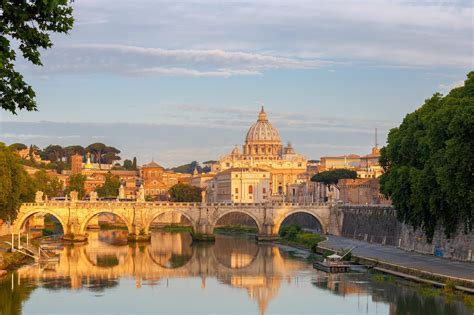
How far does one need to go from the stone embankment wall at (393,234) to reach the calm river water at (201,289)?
14.3 ft

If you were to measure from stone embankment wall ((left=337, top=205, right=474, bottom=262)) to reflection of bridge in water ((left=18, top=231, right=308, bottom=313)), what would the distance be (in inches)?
230

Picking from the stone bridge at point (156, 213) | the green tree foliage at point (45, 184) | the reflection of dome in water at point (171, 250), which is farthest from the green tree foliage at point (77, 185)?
the stone bridge at point (156, 213)

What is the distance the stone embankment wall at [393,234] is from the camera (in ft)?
148

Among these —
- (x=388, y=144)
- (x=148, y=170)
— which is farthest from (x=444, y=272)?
(x=148, y=170)

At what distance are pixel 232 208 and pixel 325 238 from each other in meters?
10.5

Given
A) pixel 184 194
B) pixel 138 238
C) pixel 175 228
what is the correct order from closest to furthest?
pixel 138 238 → pixel 175 228 → pixel 184 194

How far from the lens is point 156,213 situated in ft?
253

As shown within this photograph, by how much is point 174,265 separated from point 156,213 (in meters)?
22.2

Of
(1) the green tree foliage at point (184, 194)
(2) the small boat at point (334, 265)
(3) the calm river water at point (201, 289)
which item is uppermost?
(1) the green tree foliage at point (184, 194)

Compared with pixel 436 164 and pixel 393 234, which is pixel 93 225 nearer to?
pixel 393 234

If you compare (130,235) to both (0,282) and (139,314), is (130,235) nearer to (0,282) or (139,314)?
(0,282)

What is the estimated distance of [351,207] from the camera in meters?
74.5

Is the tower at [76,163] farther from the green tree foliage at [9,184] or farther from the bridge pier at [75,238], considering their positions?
the green tree foliage at [9,184]

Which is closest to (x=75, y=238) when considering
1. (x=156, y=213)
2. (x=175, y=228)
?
(x=156, y=213)
